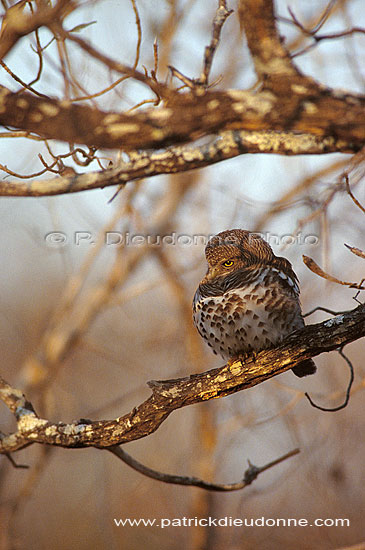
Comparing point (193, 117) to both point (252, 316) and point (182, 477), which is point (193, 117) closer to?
point (252, 316)

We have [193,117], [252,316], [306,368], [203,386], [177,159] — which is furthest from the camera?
[306,368]

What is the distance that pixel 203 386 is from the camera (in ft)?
8.96

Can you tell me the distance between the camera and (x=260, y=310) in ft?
10.5

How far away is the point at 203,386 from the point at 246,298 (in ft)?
2.28

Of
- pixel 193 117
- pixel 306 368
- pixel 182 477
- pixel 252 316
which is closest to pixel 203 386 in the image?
pixel 252 316

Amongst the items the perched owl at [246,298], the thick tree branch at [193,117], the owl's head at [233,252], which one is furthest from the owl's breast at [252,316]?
the thick tree branch at [193,117]

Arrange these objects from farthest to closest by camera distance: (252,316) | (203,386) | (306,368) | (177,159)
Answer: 1. (306,368)
2. (252,316)
3. (203,386)
4. (177,159)

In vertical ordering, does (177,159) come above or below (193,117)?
above

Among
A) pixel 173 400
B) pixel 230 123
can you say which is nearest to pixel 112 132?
pixel 230 123

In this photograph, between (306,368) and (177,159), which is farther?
(306,368)

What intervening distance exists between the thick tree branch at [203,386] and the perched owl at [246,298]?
0.93ft

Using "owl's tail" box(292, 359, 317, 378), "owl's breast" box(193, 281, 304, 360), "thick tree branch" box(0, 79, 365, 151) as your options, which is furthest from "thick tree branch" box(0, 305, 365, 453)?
"thick tree branch" box(0, 79, 365, 151)

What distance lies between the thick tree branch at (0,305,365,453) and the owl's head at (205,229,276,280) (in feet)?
2.06

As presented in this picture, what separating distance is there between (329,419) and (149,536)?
2.98 m
